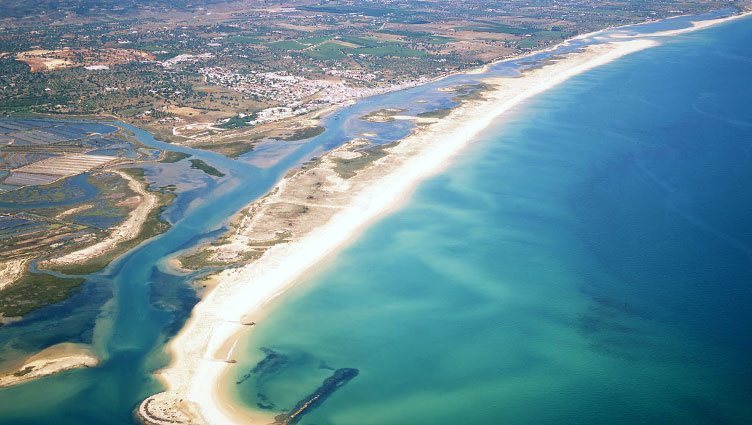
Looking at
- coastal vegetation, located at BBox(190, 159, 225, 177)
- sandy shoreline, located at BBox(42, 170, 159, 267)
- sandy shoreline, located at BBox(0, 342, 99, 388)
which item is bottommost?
sandy shoreline, located at BBox(0, 342, 99, 388)

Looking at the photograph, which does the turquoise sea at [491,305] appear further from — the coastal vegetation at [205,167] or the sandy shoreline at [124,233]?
the sandy shoreline at [124,233]

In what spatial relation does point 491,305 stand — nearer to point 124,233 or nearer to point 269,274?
point 269,274

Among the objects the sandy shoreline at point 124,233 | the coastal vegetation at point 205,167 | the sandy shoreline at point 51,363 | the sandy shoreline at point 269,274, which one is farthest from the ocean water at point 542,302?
the coastal vegetation at point 205,167

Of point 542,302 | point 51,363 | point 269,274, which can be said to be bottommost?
point 51,363

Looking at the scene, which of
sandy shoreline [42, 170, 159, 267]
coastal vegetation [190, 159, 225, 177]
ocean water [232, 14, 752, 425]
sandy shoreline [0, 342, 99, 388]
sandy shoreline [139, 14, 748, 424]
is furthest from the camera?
coastal vegetation [190, 159, 225, 177]

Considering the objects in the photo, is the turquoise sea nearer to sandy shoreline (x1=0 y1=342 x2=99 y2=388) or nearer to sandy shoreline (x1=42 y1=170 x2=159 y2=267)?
sandy shoreline (x1=0 y1=342 x2=99 y2=388)

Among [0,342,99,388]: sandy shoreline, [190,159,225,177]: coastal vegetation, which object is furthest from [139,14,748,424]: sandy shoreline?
[190,159,225,177]: coastal vegetation

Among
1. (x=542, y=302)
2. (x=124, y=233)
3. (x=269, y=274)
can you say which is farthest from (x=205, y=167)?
(x=542, y=302)
